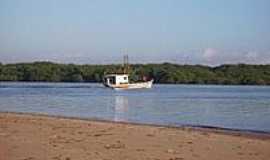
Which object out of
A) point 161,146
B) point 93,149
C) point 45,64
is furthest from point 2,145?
point 45,64

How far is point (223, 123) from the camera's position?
32000 millimetres

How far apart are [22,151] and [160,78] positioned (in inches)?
6241

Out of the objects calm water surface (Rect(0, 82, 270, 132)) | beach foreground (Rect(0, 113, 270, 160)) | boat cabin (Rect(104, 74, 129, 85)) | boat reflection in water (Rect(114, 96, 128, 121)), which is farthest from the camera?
boat cabin (Rect(104, 74, 129, 85))

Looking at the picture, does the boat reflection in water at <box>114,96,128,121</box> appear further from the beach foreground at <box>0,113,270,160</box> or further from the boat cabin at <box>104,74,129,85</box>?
the boat cabin at <box>104,74,129,85</box>

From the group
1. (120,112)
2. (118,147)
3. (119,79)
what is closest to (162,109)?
(120,112)

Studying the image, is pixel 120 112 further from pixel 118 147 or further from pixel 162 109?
pixel 118 147

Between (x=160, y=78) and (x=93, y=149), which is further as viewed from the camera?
(x=160, y=78)

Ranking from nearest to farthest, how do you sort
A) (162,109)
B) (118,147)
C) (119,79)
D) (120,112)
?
(118,147), (120,112), (162,109), (119,79)

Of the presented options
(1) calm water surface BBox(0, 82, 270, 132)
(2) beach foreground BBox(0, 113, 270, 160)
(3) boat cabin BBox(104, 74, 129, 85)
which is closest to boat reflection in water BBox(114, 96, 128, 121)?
(1) calm water surface BBox(0, 82, 270, 132)

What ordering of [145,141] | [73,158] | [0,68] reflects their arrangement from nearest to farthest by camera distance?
[73,158] < [145,141] < [0,68]

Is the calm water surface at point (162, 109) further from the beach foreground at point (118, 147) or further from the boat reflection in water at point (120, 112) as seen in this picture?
the beach foreground at point (118, 147)

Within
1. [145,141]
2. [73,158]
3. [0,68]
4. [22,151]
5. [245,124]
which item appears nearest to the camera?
[73,158]

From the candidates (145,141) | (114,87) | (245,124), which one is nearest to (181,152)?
(145,141)

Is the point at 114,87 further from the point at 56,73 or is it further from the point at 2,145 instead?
the point at 2,145
